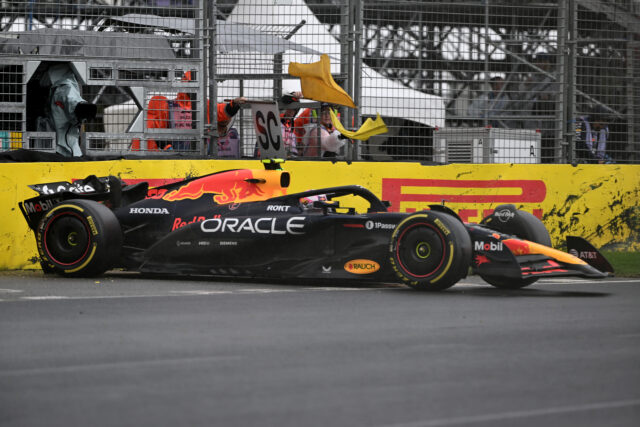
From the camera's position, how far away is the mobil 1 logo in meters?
11.0

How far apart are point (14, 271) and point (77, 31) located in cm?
312

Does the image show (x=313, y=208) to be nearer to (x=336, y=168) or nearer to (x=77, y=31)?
(x=336, y=168)

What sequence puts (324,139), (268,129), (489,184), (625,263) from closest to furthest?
(268,129) → (625,263) → (489,184) → (324,139)

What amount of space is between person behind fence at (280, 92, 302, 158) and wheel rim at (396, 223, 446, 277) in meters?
4.10

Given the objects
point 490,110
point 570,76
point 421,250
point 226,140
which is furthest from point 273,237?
point 570,76

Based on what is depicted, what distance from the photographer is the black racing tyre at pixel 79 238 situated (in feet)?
31.4

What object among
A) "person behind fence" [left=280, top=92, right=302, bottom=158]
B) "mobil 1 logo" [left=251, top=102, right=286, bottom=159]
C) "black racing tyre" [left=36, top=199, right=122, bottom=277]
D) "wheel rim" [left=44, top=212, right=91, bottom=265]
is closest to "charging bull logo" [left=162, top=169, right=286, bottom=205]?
"black racing tyre" [left=36, top=199, right=122, bottom=277]

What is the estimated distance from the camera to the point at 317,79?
479 inches

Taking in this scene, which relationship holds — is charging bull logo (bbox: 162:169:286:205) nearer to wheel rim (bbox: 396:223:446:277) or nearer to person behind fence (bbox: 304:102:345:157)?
wheel rim (bbox: 396:223:446:277)

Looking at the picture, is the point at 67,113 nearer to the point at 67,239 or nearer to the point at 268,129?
the point at 268,129

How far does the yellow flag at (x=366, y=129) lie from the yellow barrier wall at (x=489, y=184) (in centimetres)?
35

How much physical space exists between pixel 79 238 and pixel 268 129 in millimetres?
2408

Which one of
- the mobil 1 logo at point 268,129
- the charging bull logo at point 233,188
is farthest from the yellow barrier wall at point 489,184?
the charging bull logo at point 233,188

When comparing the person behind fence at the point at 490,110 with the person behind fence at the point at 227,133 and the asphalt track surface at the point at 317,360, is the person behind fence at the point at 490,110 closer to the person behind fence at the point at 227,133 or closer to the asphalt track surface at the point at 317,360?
the person behind fence at the point at 227,133
